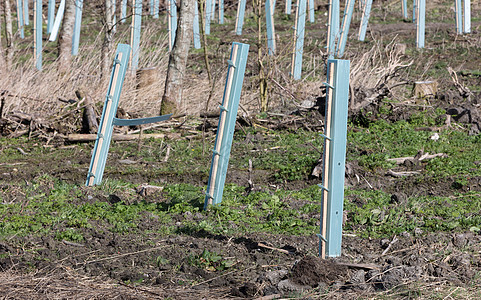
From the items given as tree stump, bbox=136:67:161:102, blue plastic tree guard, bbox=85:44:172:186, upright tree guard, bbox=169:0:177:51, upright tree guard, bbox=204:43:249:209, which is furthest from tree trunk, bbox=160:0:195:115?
upright tree guard, bbox=204:43:249:209

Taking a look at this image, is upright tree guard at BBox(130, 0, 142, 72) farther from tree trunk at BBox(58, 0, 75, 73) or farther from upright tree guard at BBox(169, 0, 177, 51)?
tree trunk at BBox(58, 0, 75, 73)

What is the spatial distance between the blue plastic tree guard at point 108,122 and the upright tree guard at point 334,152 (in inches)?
97.2

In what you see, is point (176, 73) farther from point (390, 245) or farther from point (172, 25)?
point (390, 245)

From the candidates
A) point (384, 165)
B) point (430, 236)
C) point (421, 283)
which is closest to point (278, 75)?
point (384, 165)

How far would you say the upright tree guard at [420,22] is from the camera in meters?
14.5

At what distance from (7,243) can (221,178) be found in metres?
1.66

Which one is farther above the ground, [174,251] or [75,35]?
[75,35]

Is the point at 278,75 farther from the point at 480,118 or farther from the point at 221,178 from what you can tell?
the point at 221,178

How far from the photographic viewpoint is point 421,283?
3369 mm

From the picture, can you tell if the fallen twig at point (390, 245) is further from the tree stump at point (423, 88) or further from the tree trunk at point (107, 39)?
the tree trunk at point (107, 39)

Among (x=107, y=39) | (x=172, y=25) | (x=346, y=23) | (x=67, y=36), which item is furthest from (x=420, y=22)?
(x=67, y=36)

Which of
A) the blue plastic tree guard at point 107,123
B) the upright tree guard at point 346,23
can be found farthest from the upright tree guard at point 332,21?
the blue plastic tree guard at point 107,123

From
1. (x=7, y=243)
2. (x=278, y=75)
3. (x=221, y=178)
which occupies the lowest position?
(x=7, y=243)

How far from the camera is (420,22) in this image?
14.7m
